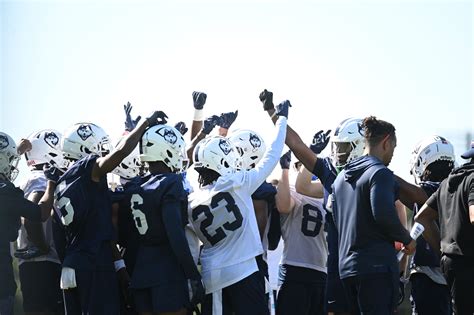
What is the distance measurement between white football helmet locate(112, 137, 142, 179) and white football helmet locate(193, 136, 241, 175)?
5.34 feet

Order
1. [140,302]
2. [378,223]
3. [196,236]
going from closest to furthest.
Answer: [378,223] < [140,302] < [196,236]

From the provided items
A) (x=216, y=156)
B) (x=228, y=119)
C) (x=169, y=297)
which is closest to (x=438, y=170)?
(x=216, y=156)

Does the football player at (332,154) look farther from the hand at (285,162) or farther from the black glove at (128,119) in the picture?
the black glove at (128,119)

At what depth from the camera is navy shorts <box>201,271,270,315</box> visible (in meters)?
7.79

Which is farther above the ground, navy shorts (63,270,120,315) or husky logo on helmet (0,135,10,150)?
husky logo on helmet (0,135,10,150)

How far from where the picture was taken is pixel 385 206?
712 centimetres

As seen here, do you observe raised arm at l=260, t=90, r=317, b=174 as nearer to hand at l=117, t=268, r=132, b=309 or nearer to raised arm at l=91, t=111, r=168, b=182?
raised arm at l=91, t=111, r=168, b=182

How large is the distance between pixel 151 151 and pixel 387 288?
2.48 metres

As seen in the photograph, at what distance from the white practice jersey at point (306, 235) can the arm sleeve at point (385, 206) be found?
6.34 feet

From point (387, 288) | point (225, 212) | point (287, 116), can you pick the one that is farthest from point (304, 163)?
point (387, 288)

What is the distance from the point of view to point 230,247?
7855mm

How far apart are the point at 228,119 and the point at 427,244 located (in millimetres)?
2898

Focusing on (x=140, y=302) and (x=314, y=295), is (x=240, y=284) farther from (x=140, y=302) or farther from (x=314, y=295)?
(x=314, y=295)

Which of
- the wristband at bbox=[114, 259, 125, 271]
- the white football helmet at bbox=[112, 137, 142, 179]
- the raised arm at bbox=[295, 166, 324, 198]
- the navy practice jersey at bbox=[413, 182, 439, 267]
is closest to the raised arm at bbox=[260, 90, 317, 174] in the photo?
the raised arm at bbox=[295, 166, 324, 198]
